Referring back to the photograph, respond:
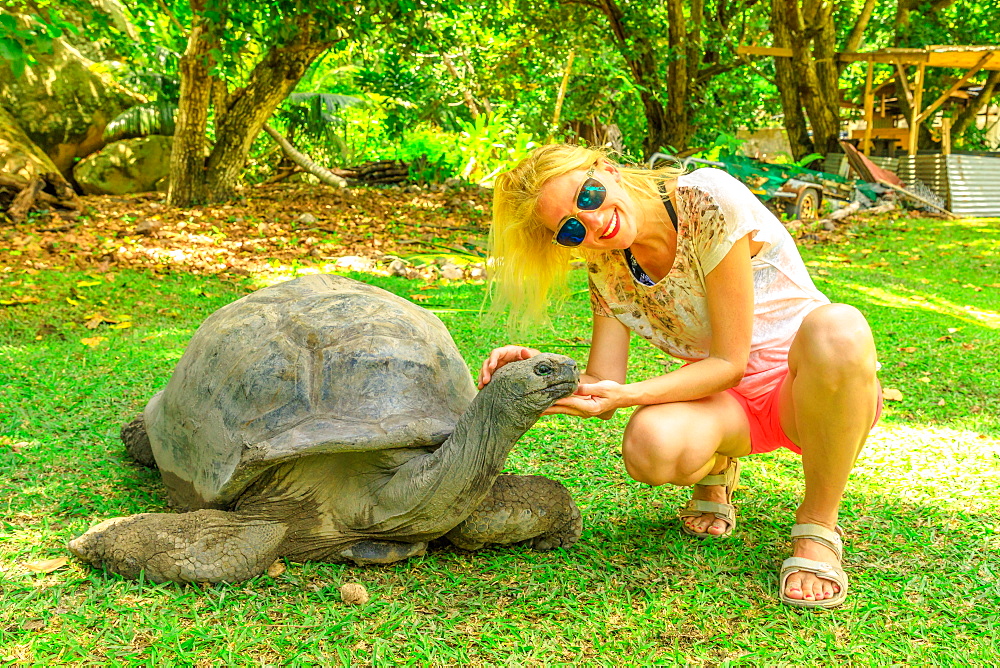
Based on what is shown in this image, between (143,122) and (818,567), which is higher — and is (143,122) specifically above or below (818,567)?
above

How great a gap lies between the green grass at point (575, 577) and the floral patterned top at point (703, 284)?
0.55 m

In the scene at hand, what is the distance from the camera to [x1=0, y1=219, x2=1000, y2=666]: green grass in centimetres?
173

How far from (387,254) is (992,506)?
202 inches

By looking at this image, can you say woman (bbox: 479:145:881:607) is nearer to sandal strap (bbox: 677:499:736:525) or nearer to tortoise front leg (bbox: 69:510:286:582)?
sandal strap (bbox: 677:499:736:525)

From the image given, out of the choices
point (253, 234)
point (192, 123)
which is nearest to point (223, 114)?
point (192, 123)

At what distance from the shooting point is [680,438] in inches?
77.4

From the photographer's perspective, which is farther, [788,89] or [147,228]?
[788,89]

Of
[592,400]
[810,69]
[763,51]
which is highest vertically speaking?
[763,51]

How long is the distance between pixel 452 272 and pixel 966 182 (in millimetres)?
7573

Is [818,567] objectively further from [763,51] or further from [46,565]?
[763,51]

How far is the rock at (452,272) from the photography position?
6.08m

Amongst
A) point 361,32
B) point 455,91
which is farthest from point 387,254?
point 455,91

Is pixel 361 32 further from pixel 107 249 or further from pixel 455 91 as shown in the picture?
pixel 455 91

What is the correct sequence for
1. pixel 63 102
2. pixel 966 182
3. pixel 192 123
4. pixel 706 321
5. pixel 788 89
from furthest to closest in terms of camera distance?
1. pixel 788 89
2. pixel 966 182
3. pixel 63 102
4. pixel 192 123
5. pixel 706 321
